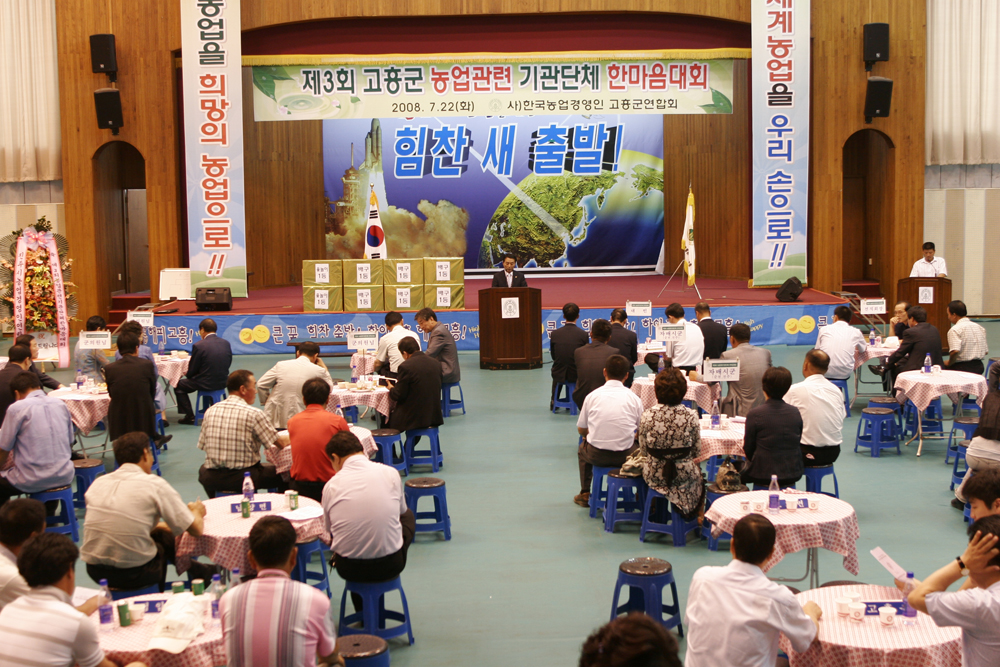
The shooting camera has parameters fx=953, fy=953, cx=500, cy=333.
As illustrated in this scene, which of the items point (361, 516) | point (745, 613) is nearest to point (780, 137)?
point (361, 516)

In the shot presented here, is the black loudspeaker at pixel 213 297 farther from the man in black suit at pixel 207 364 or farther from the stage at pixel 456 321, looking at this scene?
the man in black suit at pixel 207 364

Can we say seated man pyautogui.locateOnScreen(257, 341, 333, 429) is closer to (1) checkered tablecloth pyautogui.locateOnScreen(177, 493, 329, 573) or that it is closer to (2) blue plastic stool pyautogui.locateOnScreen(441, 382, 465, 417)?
(1) checkered tablecloth pyautogui.locateOnScreen(177, 493, 329, 573)

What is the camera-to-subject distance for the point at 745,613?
3592 mm

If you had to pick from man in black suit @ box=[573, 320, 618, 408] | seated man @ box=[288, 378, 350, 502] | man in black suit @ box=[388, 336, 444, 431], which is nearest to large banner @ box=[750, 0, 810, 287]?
man in black suit @ box=[573, 320, 618, 408]

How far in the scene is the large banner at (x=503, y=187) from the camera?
2162 cm

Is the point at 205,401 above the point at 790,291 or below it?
below

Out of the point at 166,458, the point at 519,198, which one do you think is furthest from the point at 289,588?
the point at 519,198

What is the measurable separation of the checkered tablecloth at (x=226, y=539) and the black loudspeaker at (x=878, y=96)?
14.3m

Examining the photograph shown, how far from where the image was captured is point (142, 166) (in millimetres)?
19156

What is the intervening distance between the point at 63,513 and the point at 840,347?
760 cm

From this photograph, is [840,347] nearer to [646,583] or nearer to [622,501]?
[622,501]

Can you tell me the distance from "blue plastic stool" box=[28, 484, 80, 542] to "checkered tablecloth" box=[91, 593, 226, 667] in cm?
317

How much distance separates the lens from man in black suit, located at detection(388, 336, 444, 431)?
8.34 metres

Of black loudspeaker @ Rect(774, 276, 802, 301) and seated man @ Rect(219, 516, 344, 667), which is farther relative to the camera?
black loudspeaker @ Rect(774, 276, 802, 301)
